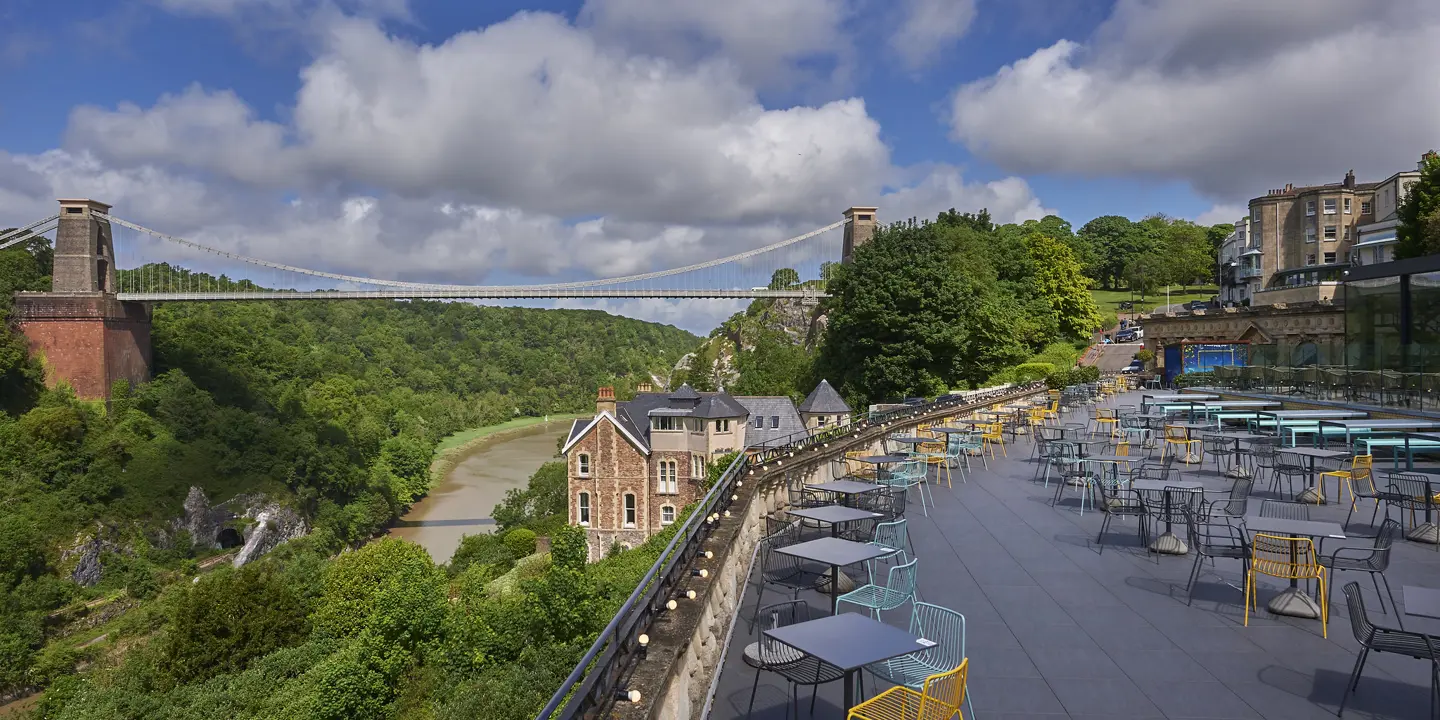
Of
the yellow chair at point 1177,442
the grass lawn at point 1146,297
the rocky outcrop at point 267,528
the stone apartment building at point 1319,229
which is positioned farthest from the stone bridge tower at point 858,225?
the yellow chair at point 1177,442

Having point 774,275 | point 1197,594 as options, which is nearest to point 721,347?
point 774,275

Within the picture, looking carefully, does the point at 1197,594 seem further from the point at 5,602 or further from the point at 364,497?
the point at 364,497

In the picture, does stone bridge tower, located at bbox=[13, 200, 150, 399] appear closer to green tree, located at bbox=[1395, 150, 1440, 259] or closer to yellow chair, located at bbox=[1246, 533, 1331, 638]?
yellow chair, located at bbox=[1246, 533, 1331, 638]

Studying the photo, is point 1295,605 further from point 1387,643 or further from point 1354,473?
point 1354,473

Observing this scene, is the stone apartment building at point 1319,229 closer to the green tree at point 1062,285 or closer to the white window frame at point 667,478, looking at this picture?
the green tree at point 1062,285

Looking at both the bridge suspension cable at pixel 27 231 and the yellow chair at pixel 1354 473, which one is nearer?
the yellow chair at pixel 1354 473

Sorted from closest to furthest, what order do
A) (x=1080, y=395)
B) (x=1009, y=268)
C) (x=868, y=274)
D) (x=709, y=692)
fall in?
(x=709, y=692) → (x=1080, y=395) → (x=868, y=274) → (x=1009, y=268)

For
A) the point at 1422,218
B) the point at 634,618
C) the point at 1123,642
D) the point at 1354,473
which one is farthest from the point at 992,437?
the point at 1422,218
